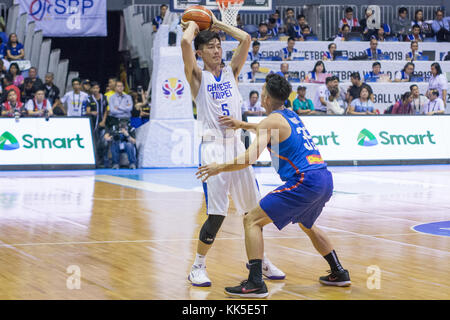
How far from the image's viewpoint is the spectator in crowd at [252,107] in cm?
1902

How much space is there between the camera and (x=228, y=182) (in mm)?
6309

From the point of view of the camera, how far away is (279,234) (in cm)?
879

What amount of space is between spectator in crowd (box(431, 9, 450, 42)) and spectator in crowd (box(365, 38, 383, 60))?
108 inches

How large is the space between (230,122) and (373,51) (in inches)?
728

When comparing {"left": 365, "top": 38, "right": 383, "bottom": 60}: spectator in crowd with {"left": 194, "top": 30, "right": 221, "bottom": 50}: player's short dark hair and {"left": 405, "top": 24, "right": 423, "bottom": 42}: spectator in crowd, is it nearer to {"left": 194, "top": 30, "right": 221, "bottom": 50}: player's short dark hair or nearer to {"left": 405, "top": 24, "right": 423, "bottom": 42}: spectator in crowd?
{"left": 405, "top": 24, "right": 423, "bottom": 42}: spectator in crowd

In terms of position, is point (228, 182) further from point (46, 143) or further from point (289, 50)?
point (289, 50)

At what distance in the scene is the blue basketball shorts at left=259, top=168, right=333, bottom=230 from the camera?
571 cm

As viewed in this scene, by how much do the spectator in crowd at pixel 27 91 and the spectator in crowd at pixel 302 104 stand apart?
6.84m

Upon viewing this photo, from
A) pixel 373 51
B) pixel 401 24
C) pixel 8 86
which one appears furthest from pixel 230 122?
pixel 401 24

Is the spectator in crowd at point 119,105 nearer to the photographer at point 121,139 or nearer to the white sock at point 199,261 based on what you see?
the photographer at point 121,139

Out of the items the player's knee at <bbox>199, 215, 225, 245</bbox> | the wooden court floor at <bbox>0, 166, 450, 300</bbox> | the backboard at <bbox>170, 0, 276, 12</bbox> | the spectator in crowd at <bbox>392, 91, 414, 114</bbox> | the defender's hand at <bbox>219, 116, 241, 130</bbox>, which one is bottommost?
the wooden court floor at <bbox>0, 166, 450, 300</bbox>

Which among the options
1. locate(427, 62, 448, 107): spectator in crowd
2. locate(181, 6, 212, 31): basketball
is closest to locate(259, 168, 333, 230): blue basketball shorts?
locate(181, 6, 212, 31): basketball

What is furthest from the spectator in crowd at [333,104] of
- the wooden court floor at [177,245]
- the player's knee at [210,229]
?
the player's knee at [210,229]
